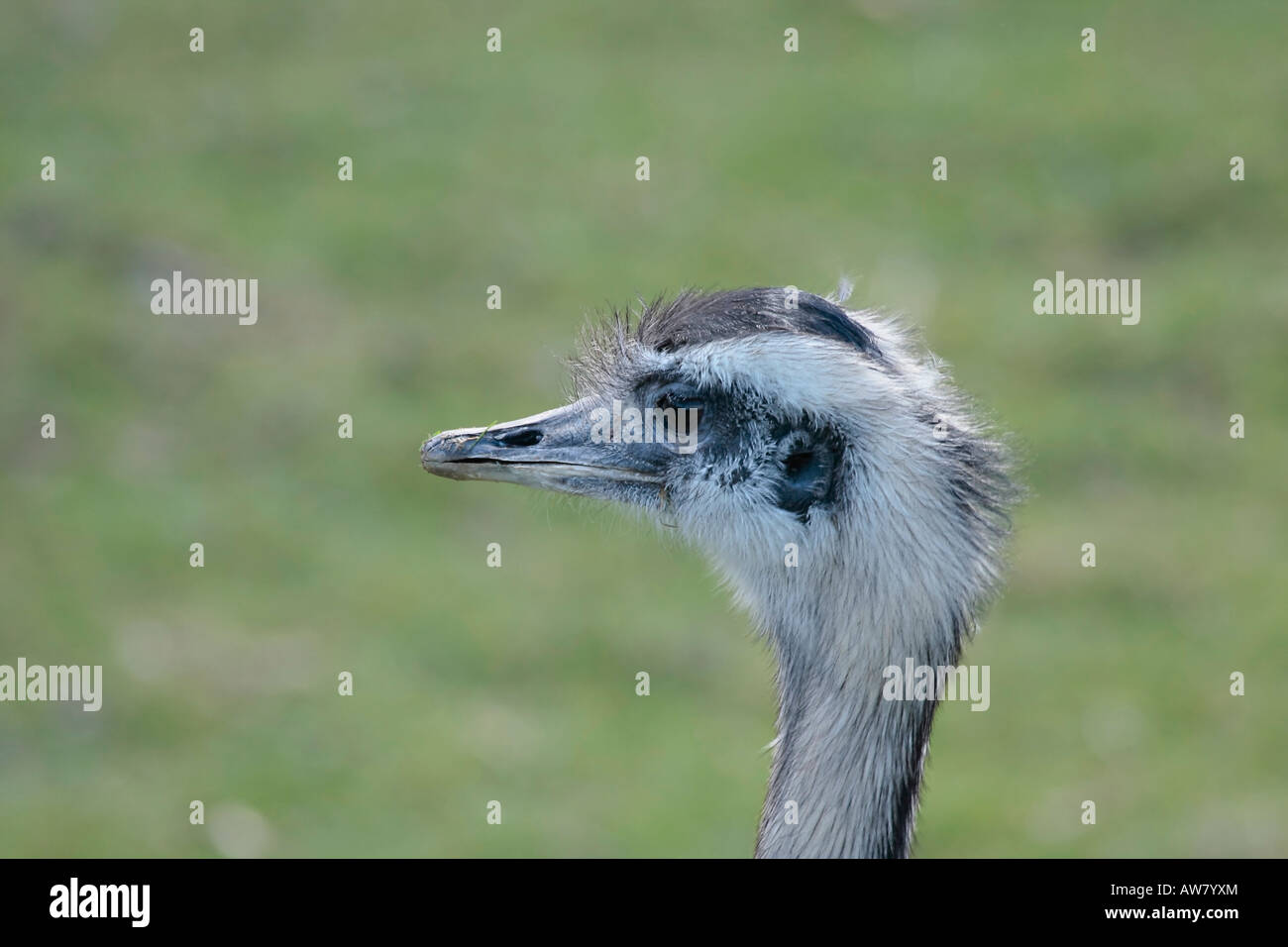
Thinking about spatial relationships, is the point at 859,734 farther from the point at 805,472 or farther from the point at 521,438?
the point at 521,438

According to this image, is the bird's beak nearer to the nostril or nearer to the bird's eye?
the nostril

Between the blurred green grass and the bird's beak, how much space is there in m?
1.27

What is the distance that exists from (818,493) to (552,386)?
495cm

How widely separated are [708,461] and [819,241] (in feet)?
19.1

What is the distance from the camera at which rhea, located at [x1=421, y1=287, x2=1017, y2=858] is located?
10.3 feet

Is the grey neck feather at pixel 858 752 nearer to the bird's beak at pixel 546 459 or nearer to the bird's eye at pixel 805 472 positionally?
the bird's eye at pixel 805 472

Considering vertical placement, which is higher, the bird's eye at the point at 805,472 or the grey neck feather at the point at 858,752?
the bird's eye at the point at 805,472

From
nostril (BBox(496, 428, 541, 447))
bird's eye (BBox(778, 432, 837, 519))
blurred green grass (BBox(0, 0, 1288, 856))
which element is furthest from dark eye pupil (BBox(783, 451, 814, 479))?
blurred green grass (BBox(0, 0, 1288, 856))

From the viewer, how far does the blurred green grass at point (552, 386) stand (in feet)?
21.8

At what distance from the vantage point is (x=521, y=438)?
349 cm

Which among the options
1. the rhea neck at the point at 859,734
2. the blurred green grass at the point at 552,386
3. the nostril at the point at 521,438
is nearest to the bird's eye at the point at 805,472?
the rhea neck at the point at 859,734

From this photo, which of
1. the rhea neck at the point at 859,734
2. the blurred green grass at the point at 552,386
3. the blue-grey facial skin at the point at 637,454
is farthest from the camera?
the blurred green grass at the point at 552,386

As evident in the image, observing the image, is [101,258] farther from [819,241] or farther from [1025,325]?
[1025,325]

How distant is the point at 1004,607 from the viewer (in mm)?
7371
